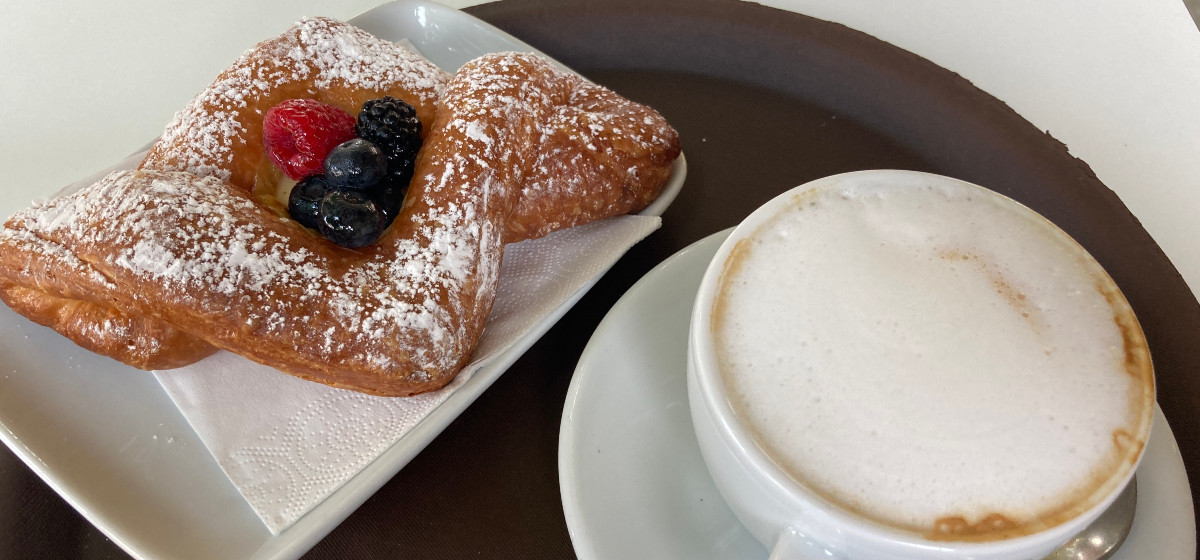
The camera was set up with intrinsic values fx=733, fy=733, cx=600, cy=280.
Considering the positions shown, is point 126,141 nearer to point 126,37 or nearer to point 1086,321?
point 126,37

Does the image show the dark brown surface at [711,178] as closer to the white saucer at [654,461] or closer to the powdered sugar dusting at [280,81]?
the white saucer at [654,461]

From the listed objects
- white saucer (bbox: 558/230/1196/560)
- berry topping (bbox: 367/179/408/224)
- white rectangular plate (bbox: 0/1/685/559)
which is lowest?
white rectangular plate (bbox: 0/1/685/559)

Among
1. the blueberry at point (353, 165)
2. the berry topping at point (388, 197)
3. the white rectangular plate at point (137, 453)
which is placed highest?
the blueberry at point (353, 165)

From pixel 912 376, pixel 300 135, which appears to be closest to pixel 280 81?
pixel 300 135

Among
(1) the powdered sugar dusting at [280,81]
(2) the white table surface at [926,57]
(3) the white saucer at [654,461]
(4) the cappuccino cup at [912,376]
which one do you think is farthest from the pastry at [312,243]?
(2) the white table surface at [926,57]

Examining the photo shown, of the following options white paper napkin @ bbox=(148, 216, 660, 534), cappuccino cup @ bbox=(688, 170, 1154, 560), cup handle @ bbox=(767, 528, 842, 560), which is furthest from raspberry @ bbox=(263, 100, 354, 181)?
cup handle @ bbox=(767, 528, 842, 560)

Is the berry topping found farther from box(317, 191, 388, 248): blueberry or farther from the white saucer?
the white saucer
